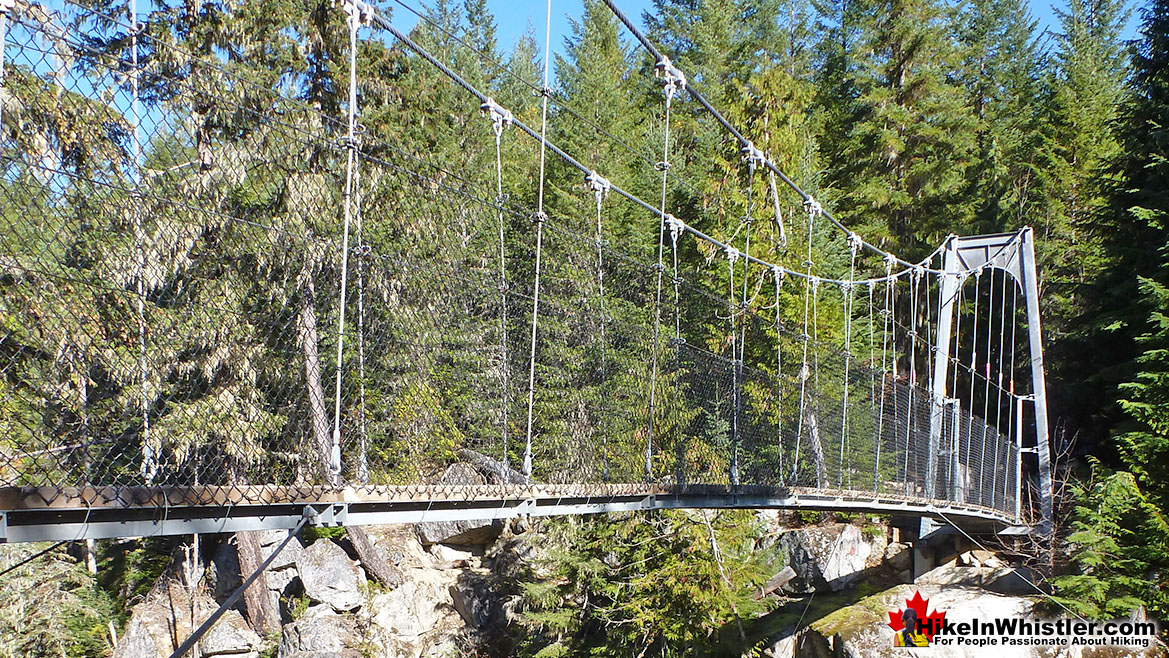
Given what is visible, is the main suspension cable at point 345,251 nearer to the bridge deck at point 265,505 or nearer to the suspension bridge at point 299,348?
the suspension bridge at point 299,348

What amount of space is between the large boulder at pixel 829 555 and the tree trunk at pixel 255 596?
4.89 metres

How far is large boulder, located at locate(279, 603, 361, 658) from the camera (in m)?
8.02

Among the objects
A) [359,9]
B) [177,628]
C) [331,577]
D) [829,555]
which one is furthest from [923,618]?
[177,628]

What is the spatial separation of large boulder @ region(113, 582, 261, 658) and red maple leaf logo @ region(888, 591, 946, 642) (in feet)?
19.0

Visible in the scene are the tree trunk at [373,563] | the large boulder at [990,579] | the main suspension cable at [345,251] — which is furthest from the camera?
the tree trunk at [373,563]

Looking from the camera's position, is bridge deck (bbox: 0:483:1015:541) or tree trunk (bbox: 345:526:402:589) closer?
bridge deck (bbox: 0:483:1015:541)

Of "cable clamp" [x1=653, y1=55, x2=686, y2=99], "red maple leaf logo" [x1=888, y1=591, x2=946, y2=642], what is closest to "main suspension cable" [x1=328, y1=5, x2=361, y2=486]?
"cable clamp" [x1=653, y1=55, x2=686, y2=99]

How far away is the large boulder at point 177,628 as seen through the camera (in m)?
8.46

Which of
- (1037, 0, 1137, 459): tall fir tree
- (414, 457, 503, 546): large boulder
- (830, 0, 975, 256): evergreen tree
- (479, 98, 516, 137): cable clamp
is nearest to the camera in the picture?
(479, 98, 516, 137): cable clamp

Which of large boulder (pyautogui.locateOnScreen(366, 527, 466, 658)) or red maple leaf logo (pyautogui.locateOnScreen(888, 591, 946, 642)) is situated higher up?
red maple leaf logo (pyautogui.locateOnScreen(888, 591, 946, 642))

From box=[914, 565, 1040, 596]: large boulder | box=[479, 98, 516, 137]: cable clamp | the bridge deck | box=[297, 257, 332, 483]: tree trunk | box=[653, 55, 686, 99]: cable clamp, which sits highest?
box=[653, 55, 686, 99]: cable clamp

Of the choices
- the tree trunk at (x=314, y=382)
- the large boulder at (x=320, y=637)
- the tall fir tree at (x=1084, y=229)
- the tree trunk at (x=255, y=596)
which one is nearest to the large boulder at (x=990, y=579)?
the tall fir tree at (x=1084, y=229)

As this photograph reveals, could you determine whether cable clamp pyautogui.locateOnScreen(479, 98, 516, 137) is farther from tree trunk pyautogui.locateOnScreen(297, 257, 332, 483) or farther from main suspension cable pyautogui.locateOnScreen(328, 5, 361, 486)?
tree trunk pyautogui.locateOnScreen(297, 257, 332, 483)

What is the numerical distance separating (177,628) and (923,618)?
22.8 feet
